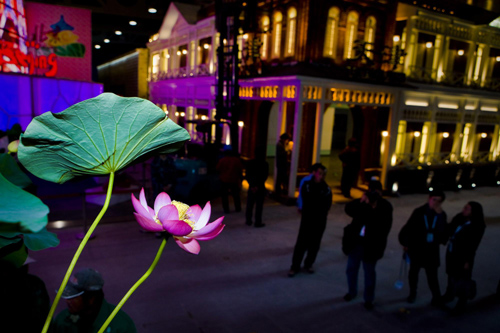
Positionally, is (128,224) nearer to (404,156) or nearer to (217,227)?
(217,227)

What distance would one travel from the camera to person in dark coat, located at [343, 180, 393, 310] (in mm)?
4676

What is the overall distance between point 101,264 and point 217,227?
5.74 m

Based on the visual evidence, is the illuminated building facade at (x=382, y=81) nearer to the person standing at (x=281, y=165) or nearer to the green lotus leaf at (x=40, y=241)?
the person standing at (x=281, y=165)

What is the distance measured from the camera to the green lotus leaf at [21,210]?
50 centimetres

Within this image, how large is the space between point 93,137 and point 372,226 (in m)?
4.47

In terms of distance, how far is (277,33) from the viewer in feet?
39.5

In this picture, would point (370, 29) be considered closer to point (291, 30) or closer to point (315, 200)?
point (291, 30)

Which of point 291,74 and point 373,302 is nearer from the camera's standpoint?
point 373,302

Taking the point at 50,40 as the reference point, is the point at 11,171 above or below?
below

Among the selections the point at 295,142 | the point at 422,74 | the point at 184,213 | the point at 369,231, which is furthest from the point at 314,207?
the point at 422,74

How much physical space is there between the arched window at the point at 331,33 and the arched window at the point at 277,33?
5.28 feet

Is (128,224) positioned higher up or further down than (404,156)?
further down

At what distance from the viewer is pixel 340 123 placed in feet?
81.8

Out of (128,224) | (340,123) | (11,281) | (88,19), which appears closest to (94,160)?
(11,281)
